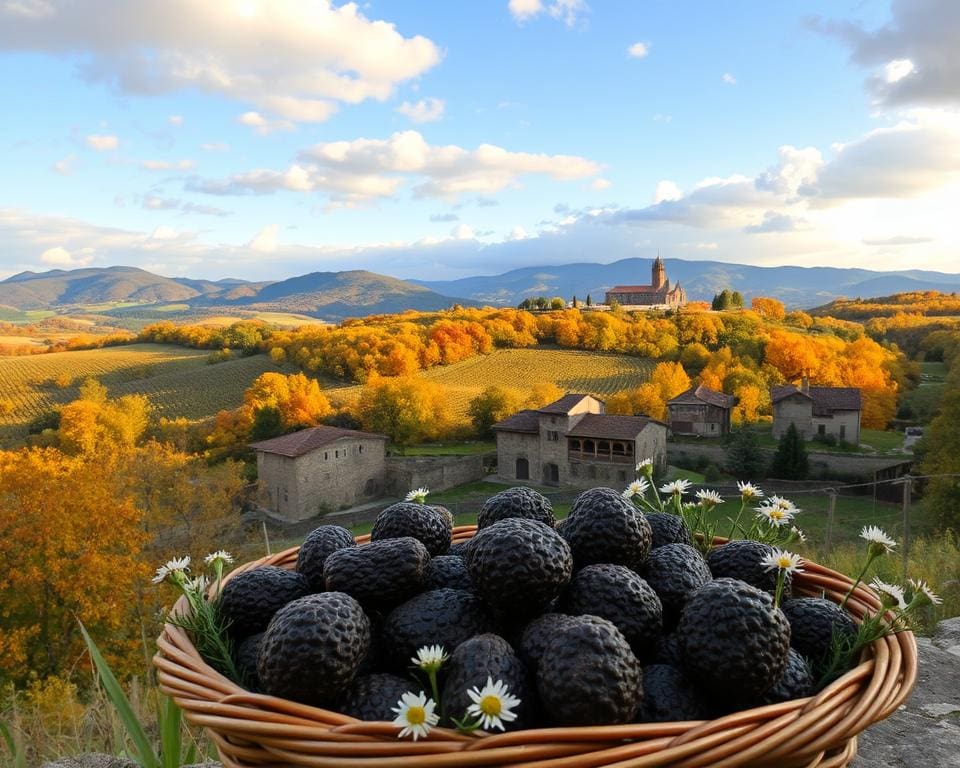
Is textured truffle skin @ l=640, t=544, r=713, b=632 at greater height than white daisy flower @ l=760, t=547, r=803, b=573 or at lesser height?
lesser

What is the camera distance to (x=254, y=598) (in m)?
1.81

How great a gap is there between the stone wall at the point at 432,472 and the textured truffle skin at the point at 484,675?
107 ft

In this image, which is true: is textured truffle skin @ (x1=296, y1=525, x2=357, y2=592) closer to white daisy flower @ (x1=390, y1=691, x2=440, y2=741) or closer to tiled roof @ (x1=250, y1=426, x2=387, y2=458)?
white daisy flower @ (x1=390, y1=691, x2=440, y2=741)

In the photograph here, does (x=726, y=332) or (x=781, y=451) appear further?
(x=726, y=332)

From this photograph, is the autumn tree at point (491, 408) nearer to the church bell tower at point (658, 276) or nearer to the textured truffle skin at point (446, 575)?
the textured truffle skin at point (446, 575)

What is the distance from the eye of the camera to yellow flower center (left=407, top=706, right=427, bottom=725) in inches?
45.8

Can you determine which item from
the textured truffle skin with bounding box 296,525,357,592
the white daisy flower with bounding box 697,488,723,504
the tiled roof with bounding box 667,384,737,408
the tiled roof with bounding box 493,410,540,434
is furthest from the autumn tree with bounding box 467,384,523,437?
the textured truffle skin with bounding box 296,525,357,592

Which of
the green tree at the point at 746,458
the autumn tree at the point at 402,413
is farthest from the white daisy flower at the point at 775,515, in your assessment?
the autumn tree at the point at 402,413

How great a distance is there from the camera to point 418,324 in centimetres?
7169

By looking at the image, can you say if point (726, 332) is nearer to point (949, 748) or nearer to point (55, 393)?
point (55, 393)

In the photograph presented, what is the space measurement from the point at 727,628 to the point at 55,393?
6417cm

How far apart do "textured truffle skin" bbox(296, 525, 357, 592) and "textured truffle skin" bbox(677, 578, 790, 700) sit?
1.03m

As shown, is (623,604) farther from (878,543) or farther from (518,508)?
(878,543)

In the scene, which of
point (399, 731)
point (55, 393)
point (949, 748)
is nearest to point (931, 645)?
point (949, 748)
